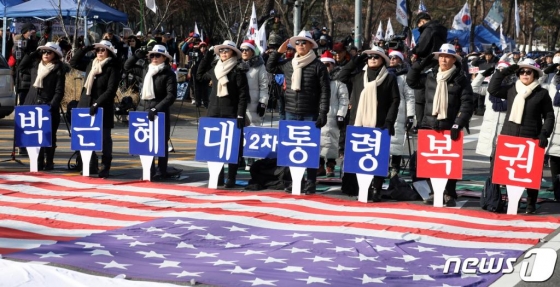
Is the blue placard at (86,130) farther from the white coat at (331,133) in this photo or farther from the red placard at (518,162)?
the red placard at (518,162)

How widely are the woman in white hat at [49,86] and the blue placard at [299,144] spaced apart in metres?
3.59

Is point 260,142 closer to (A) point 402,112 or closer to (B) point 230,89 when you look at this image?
(B) point 230,89

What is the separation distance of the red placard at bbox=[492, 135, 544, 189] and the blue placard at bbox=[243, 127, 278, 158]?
3.15 metres

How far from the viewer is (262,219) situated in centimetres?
1116

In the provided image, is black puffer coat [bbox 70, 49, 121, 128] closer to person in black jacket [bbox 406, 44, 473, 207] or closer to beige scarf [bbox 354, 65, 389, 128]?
beige scarf [bbox 354, 65, 389, 128]

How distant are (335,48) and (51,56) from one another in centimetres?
416

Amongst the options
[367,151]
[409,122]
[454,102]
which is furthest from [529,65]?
[409,122]

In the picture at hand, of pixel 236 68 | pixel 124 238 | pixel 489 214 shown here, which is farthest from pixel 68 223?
pixel 489 214

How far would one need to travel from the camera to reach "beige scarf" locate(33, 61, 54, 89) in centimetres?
1477

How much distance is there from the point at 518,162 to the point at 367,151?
187cm

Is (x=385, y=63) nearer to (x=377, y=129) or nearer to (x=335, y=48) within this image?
(x=377, y=129)

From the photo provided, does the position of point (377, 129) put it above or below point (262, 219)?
above

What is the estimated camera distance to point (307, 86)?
13469mm

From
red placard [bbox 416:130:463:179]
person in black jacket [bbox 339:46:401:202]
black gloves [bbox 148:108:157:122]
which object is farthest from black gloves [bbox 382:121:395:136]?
black gloves [bbox 148:108:157:122]
